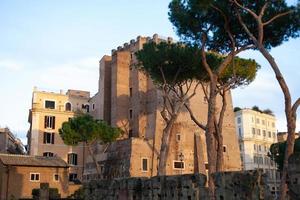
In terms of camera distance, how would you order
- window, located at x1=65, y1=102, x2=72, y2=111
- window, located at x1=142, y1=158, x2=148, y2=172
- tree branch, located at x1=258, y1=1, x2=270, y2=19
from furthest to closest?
1. window, located at x1=65, y1=102, x2=72, y2=111
2. window, located at x1=142, y1=158, x2=148, y2=172
3. tree branch, located at x1=258, y1=1, x2=270, y2=19

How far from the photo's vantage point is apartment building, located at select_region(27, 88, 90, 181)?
50594 millimetres

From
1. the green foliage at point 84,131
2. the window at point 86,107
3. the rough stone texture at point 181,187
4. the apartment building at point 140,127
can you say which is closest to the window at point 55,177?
the green foliage at point 84,131

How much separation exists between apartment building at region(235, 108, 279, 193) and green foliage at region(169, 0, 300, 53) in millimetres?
44347

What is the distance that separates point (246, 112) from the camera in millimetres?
65938

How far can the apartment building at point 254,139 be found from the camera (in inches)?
2552

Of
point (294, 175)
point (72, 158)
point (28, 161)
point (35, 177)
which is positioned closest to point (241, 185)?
point (294, 175)

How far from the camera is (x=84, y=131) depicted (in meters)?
40.3

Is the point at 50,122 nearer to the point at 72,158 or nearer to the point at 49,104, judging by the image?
the point at 49,104

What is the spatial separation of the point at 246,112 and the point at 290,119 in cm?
5076

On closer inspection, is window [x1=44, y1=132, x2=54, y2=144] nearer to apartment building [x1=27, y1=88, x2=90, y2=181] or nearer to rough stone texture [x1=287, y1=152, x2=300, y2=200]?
apartment building [x1=27, y1=88, x2=90, y2=181]

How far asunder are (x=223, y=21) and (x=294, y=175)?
10.1 m

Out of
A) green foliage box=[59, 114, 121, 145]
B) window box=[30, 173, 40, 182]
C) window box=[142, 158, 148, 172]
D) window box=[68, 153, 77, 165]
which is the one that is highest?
green foliage box=[59, 114, 121, 145]

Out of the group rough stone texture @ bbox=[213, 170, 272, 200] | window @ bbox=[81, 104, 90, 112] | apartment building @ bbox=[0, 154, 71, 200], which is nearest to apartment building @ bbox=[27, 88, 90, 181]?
window @ bbox=[81, 104, 90, 112]

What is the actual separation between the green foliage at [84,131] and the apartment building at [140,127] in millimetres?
2370
